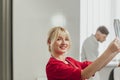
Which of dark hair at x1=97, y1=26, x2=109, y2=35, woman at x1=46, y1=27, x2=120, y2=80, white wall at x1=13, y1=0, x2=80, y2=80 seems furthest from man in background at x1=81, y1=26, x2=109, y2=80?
woman at x1=46, y1=27, x2=120, y2=80

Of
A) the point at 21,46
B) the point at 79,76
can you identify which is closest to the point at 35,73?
the point at 21,46

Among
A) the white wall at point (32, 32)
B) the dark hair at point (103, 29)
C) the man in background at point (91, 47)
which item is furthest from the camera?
the dark hair at point (103, 29)

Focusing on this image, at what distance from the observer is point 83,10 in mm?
3236

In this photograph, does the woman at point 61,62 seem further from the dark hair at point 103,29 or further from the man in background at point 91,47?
the dark hair at point 103,29

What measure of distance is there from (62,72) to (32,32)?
92cm

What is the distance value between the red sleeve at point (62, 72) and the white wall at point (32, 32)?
807mm

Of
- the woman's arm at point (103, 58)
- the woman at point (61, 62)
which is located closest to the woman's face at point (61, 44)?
the woman at point (61, 62)

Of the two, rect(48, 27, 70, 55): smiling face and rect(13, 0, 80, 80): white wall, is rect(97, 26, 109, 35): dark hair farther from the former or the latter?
rect(48, 27, 70, 55): smiling face

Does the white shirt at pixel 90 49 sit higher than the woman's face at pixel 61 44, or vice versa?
the woman's face at pixel 61 44

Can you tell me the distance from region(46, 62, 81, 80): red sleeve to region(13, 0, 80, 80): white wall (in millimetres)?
807

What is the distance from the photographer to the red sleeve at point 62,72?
1.10 metres

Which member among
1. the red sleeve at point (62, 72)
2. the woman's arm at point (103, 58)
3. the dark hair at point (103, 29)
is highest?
the dark hair at point (103, 29)

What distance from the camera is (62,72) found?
3.75 feet

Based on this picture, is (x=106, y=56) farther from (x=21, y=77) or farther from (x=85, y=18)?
(x=85, y=18)
